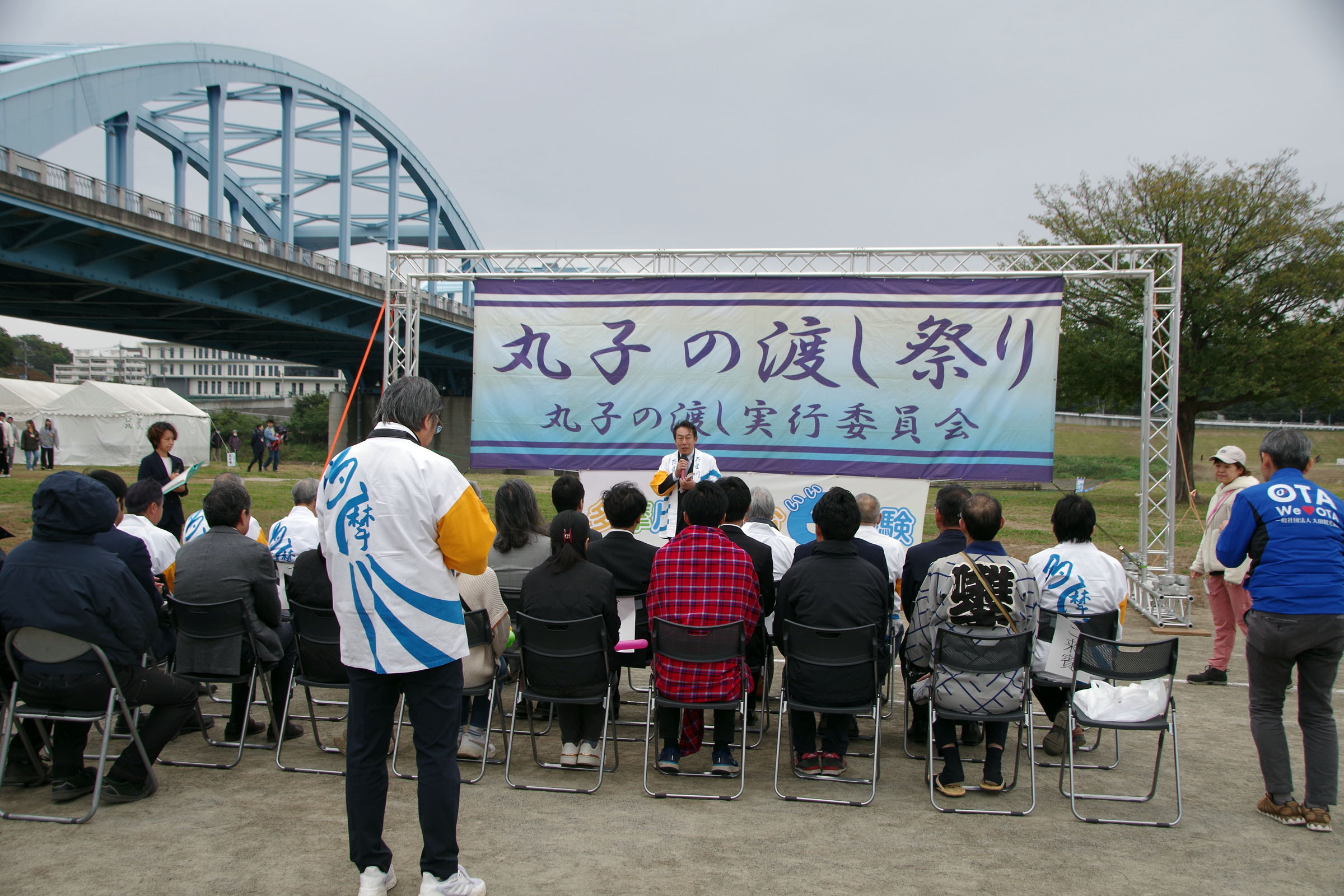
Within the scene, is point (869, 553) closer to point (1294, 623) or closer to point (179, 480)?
point (1294, 623)

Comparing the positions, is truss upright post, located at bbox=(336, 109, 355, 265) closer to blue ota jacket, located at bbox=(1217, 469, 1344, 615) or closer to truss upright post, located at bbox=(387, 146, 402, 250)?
truss upright post, located at bbox=(387, 146, 402, 250)

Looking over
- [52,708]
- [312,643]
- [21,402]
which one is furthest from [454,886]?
[21,402]

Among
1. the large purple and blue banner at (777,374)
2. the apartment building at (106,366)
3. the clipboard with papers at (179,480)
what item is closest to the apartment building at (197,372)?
the apartment building at (106,366)

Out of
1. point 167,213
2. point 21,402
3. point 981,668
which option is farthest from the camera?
point 21,402

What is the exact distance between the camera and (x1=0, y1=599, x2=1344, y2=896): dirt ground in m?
2.87

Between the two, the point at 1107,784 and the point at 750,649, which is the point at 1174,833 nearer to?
the point at 1107,784

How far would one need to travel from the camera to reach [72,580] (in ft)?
10.5

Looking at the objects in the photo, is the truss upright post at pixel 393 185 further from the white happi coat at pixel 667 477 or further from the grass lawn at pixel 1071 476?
the white happi coat at pixel 667 477

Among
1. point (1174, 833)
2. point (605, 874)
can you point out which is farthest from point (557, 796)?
point (1174, 833)

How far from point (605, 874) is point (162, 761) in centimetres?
226

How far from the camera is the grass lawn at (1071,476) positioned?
1382 centimetres

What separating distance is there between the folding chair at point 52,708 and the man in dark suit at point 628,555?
2022 mm

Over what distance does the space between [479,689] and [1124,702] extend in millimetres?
2690

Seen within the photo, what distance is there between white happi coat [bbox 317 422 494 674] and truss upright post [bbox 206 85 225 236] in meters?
31.1
